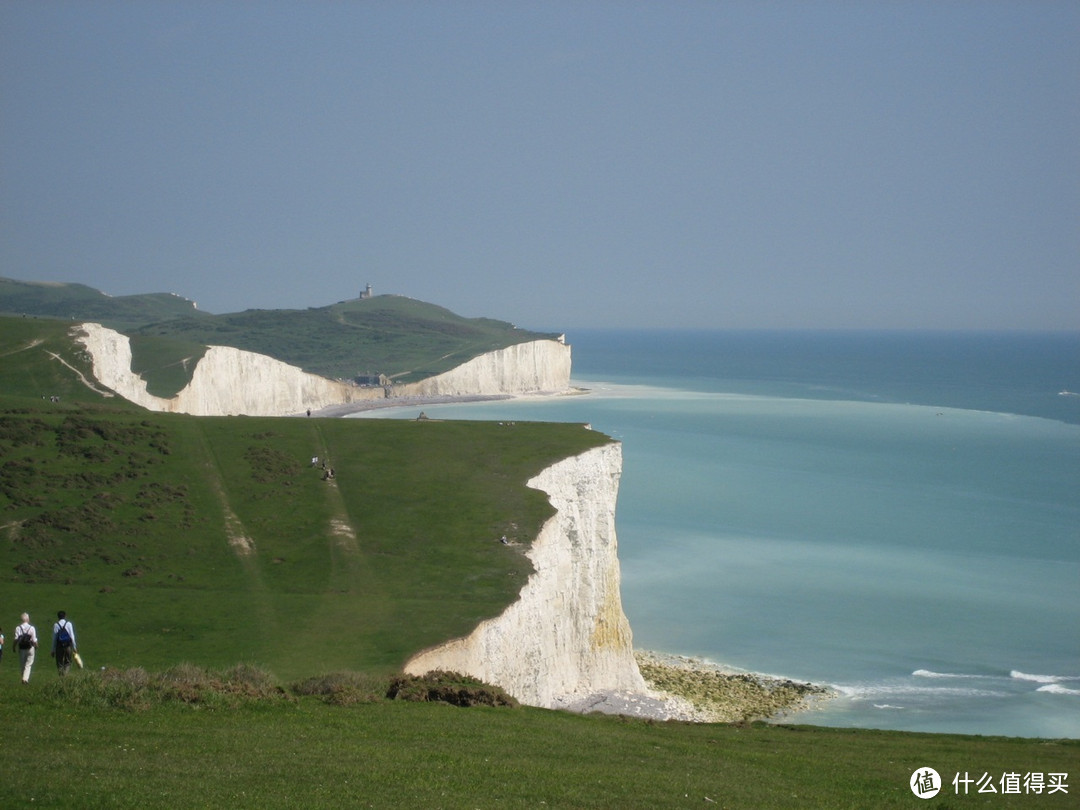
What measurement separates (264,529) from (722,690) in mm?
14446

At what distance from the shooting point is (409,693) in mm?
17594

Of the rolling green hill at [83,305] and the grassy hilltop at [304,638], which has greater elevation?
the rolling green hill at [83,305]

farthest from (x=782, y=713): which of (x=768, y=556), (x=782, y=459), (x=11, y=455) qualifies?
(x=782, y=459)

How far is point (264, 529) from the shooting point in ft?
103

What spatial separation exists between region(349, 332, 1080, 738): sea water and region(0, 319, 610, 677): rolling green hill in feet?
28.2

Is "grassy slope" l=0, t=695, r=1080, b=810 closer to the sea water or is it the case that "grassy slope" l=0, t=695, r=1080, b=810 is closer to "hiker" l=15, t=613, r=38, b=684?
"hiker" l=15, t=613, r=38, b=684

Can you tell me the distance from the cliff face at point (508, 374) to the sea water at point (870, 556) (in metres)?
18.1

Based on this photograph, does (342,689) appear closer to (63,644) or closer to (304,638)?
(63,644)

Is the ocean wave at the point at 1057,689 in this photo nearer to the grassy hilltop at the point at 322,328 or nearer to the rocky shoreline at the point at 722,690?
the rocky shoreline at the point at 722,690

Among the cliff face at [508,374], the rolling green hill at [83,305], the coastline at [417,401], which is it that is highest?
the rolling green hill at [83,305]

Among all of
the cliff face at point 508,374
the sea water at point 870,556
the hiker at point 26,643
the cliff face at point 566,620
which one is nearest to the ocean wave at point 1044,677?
the sea water at point 870,556

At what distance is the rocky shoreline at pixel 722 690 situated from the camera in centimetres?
2875

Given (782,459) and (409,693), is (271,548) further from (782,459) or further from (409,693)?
(782,459)

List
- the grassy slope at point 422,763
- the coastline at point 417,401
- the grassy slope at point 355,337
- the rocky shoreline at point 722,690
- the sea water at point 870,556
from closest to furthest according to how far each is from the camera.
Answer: the grassy slope at point 422,763
the rocky shoreline at point 722,690
the sea water at point 870,556
the coastline at point 417,401
the grassy slope at point 355,337
